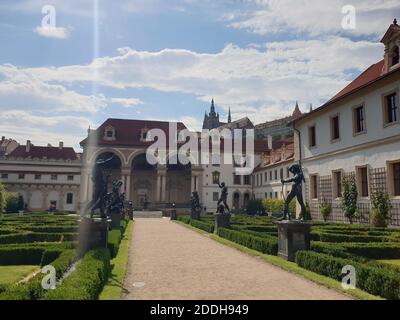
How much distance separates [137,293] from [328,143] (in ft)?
67.6

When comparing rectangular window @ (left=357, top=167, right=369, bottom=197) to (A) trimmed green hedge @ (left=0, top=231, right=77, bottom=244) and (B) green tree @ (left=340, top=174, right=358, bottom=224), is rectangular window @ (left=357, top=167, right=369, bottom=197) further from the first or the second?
(A) trimmed green hedge @ (left=0, top=231, right=77, bottom=244)

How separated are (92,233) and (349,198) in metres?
16.3

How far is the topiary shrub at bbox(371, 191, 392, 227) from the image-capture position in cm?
1845

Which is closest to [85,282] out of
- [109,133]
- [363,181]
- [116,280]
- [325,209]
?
[116,280]

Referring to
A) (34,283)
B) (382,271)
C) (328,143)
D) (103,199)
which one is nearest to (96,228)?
(103,199)

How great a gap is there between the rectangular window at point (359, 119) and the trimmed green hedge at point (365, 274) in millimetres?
14306

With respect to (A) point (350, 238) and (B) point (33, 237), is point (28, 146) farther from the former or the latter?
(A) point (350, 238)

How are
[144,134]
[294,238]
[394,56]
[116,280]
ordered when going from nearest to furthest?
[116,280] → [294,238] → [394,56] → [144,134]

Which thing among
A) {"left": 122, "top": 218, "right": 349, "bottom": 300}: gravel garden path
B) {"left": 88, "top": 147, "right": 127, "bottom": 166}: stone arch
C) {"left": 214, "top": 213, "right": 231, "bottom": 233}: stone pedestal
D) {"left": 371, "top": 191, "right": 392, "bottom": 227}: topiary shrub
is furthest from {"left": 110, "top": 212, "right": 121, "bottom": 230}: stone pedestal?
{"left": 88, "top": 147, "right": 127, "bottom": 166}: stone arch

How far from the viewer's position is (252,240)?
45.2 ft

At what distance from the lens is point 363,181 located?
21.3 meters

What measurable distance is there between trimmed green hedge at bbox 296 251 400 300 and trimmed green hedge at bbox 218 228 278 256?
8.05 ft

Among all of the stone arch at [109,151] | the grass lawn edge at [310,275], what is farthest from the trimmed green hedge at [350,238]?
the stone arch at [109,151]
